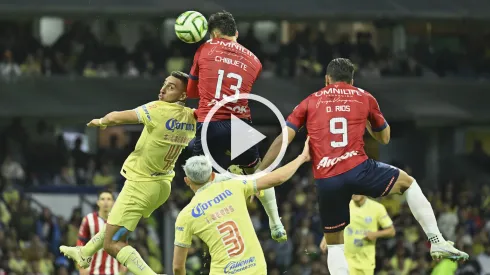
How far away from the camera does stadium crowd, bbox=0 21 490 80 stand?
25781 mm

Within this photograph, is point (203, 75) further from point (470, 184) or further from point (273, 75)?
point (470, 184)

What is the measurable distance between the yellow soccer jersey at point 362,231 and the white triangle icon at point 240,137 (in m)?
4.35

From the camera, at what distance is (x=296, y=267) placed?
22203 mm

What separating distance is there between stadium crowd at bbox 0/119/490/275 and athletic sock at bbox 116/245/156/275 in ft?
24.4

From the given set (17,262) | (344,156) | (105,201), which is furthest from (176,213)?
(344,156)

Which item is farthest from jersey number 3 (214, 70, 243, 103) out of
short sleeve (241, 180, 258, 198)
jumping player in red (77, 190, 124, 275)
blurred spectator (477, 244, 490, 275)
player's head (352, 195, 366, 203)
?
blurred spectator (477, 244, 490, 275)

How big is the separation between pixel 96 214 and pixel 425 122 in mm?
13018

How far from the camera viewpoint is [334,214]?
1252 centimetres

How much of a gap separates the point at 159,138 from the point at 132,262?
1.49 meters

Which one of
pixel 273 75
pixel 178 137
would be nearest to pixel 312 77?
pixel 273 75

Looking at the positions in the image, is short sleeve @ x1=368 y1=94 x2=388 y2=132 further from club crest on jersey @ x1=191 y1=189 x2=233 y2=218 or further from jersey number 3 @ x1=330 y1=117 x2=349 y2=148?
club crest on jersey @ x1=191 y1=189 x2=233 y2=218

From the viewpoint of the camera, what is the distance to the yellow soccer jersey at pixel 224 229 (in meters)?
11.7

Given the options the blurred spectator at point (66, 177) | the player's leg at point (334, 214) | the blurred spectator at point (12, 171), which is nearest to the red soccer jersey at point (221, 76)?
the player's leg at point (334, 214)

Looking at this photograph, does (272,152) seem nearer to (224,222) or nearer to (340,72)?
(340,72)
